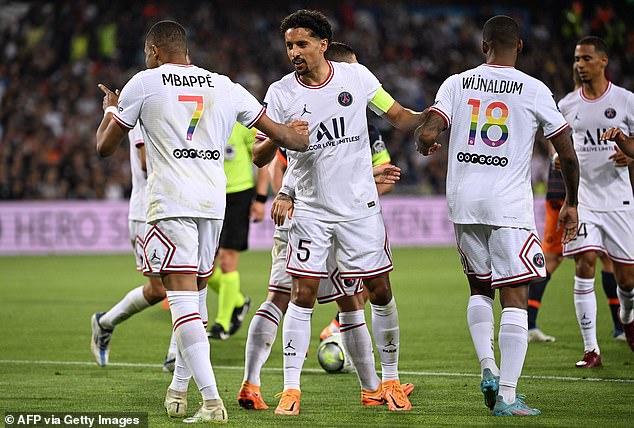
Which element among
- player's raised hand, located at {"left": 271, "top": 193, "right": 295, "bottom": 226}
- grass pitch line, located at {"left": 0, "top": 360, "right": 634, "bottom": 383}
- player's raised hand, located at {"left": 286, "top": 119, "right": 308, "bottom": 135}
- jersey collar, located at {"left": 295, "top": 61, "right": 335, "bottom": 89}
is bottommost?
grass pitch line, located at {"left": 0, "top": 360, "right": 634, "bottom": 383}

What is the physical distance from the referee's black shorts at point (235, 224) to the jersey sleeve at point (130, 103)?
4.37m

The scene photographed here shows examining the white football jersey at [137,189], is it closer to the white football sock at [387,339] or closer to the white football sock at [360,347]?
the white football sock at [360,347]

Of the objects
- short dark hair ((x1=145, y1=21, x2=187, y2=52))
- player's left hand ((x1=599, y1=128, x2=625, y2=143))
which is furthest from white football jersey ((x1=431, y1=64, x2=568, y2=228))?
short dark hair ((x1=145, y1=21, x2=187, y2=52))

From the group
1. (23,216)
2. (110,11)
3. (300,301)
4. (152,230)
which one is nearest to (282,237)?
(300,301)

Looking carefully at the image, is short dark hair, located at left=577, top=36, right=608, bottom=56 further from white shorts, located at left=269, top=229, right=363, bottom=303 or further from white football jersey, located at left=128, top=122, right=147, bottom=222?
white football jersey, located at left=128, top=122, right=147, bottom=222

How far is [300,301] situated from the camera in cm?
654

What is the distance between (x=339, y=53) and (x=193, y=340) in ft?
7.80

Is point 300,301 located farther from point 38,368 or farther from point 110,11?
point 110,11

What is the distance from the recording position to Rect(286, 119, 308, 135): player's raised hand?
6.29m

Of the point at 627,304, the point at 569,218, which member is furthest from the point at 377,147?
the point at 627,304

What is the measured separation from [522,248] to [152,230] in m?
2.23

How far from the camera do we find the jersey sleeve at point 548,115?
6.34 m

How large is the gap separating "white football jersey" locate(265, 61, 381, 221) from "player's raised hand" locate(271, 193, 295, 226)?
80 mm

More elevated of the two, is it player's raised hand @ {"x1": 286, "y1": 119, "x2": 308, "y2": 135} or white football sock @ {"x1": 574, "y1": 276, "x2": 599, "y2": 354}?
player's raised hand @ {"x1": 286, "y1": 119, "x2": 308, "y2": 135}
